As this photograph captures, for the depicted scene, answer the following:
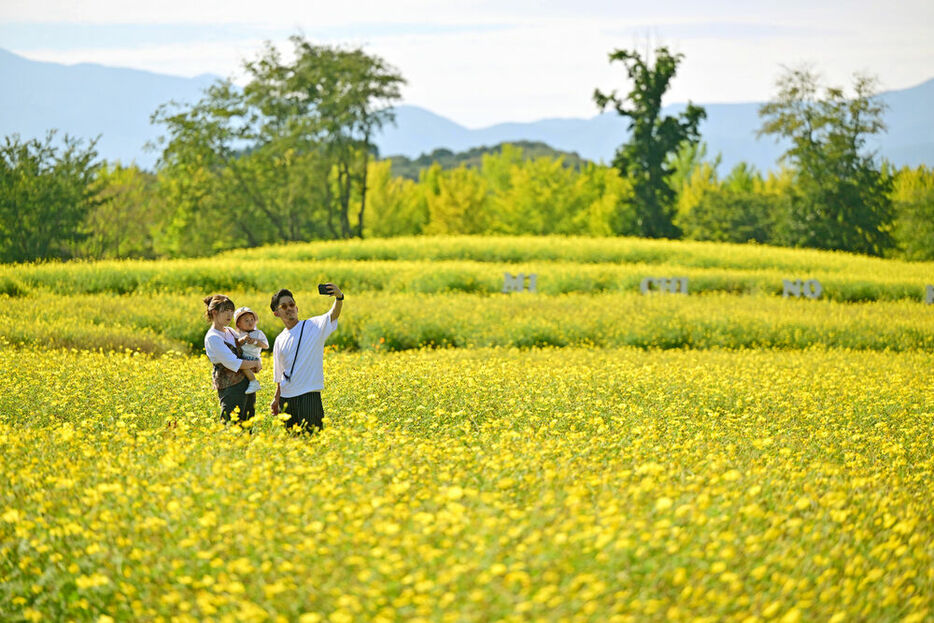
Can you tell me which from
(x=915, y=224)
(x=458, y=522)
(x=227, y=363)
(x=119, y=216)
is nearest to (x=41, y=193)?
(x=119, y=216)

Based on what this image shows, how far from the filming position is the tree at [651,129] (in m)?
49.2

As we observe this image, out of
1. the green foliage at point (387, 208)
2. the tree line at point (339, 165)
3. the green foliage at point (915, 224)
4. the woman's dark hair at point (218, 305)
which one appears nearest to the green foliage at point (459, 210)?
the green foliage at point (387, 208)

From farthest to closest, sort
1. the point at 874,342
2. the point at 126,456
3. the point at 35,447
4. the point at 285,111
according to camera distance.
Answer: the point at 285,111 → the point at 874,342 → the point at 35,447 → the point at 126,456

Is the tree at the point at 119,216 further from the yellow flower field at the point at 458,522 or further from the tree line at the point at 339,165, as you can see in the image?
the yellow flower field at the point at 458,522

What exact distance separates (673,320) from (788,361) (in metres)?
4.29

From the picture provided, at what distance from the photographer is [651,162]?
49312mm

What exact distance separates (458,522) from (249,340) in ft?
11.9

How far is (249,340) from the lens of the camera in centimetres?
732

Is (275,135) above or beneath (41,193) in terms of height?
above

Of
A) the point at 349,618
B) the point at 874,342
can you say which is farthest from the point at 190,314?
the point at 349,618

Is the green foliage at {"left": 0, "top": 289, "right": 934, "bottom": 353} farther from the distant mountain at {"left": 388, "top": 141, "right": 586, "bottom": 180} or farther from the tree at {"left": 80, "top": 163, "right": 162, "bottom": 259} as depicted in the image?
the distant mountain at {"left": 388, "top": 141, "right": 586, "bottom": 180}

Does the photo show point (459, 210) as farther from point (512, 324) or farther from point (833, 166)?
point (512, 324)

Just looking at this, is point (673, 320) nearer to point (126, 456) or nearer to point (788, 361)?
point (788, 361)

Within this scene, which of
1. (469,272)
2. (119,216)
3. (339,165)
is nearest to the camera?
(469,272)
